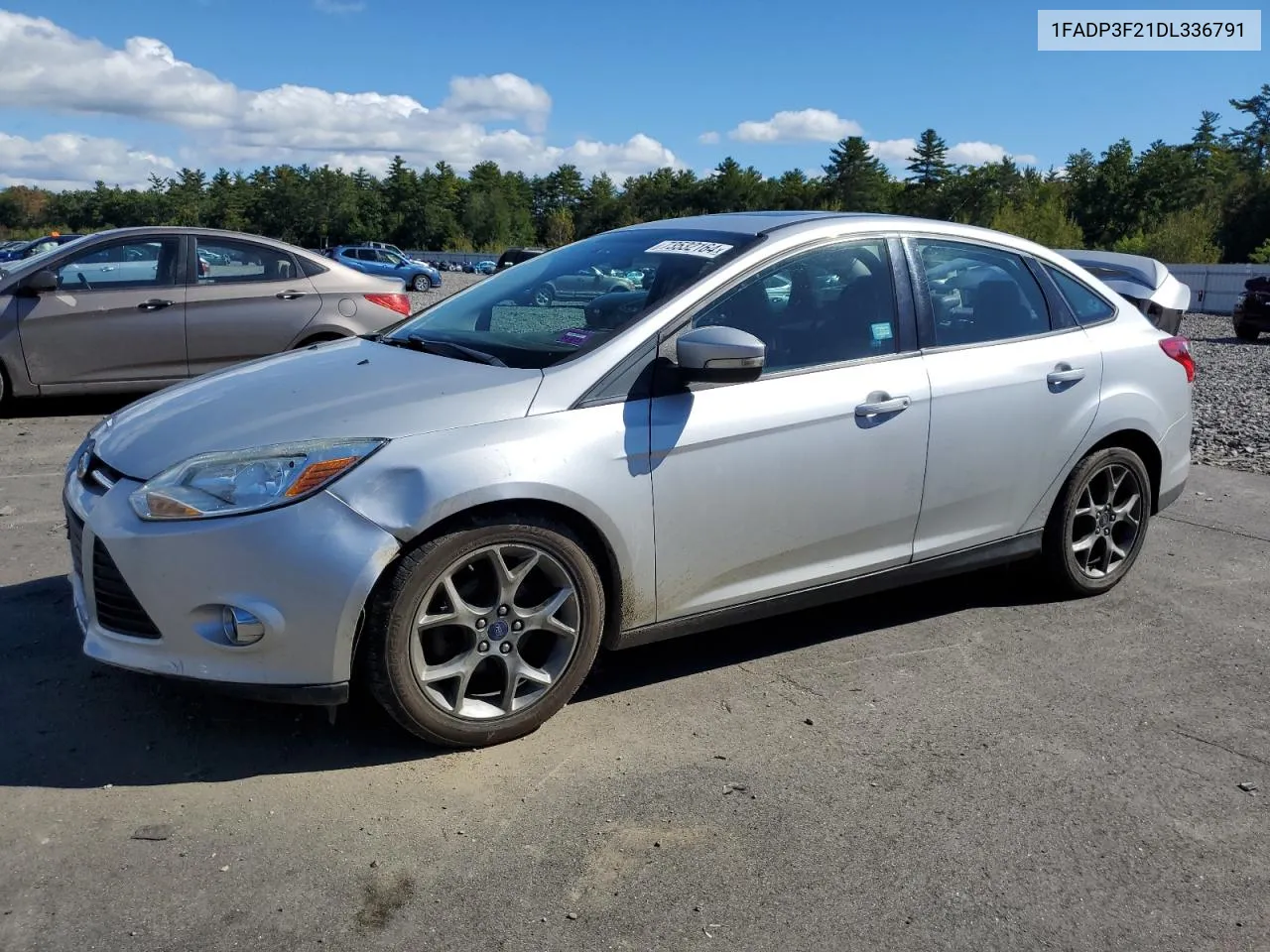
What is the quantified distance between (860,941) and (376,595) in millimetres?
1603

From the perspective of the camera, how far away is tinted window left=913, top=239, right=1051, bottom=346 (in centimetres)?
451

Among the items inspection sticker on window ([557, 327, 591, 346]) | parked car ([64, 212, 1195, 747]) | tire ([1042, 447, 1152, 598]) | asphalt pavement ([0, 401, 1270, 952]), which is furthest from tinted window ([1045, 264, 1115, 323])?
inspection sticker on window ([557, 327, 591, 346])

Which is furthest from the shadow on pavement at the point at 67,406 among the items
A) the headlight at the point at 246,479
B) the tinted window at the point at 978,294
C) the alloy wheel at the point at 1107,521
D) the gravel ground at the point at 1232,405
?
the alloy wheel at the point at 1107,521

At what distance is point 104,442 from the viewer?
147 inches

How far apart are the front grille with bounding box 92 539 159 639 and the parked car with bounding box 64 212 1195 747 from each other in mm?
10

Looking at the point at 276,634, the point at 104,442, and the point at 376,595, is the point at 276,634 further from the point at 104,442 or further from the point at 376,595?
Answer: the point at 104,442

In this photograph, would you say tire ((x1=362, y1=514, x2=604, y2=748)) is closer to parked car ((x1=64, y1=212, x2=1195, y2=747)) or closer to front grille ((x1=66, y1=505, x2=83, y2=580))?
parked car ((x1=64, y1=212, x2=1195, y2=747))

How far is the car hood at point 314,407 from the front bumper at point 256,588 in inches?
10.3

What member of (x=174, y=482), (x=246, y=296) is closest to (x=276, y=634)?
(x=174, y=482)

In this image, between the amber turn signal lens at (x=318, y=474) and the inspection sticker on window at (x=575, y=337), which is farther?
the inspection sticker on window at (x=575, y=337)

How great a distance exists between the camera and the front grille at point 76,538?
11.6 feet

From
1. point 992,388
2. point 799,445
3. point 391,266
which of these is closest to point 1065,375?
point 992,388

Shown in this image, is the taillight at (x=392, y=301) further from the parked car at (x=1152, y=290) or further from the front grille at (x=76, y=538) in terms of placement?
the front grille at (x=76, y=538)

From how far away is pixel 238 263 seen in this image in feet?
31.4
